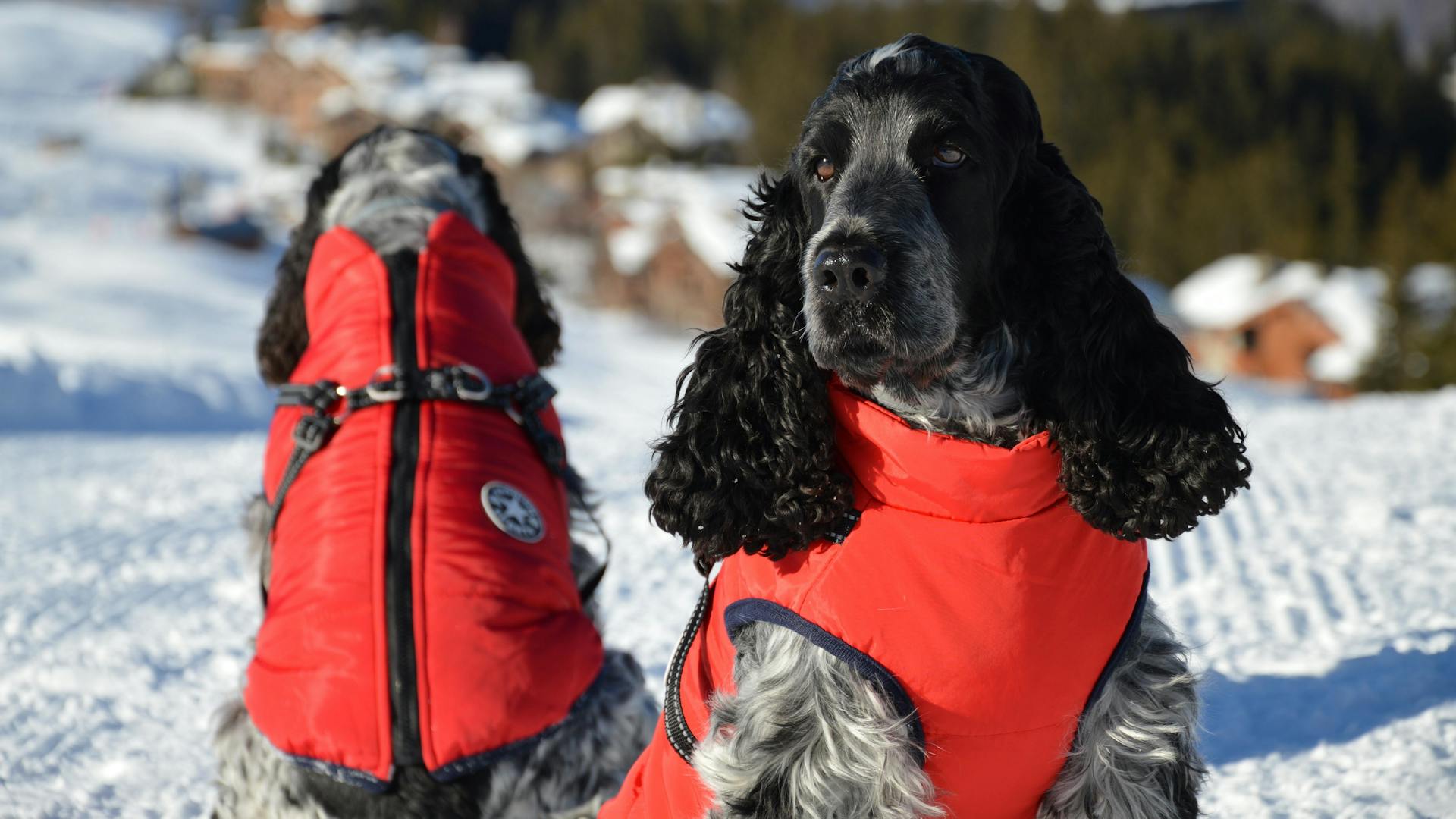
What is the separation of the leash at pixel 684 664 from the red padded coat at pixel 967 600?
0.11ft

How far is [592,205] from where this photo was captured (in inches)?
2539

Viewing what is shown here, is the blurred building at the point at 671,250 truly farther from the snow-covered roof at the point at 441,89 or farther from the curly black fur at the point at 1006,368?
the curly black fur at the point at 1006,368

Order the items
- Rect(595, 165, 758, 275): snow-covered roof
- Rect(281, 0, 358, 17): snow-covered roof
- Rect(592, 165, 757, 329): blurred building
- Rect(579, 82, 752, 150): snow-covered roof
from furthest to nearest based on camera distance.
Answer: Rect(281, 0, 358, 17): snow-covered roof → Rect(579, 82, 752, 150): snow-covered roof → Rect(592, 165, 757, 329): blurred building → Rect(595, 165, 758, 275): snow-covered roof

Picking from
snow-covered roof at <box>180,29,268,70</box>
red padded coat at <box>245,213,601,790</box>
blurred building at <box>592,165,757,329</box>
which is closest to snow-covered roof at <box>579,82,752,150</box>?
blurred building at <box>592,165,757,329</box>

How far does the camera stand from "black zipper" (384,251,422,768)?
9.46 feet

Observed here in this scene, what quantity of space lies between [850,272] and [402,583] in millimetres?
1425

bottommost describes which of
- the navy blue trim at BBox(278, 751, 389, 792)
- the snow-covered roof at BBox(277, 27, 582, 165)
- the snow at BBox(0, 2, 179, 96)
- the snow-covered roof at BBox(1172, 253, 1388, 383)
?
the snow at BBox(0, 2, 179, 96)

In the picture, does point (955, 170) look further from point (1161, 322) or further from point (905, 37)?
point (1161, 322)

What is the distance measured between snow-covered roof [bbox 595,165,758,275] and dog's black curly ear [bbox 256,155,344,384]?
1372 inches

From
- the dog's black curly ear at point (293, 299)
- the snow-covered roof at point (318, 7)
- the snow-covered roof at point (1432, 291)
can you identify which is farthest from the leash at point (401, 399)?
the snow-covered roof at point (318, 7)

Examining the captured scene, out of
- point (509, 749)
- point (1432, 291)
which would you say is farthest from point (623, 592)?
point (1432, 291)

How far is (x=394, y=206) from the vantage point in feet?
13.6

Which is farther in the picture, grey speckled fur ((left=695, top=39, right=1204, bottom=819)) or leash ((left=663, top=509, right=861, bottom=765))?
leash ((left=663, top=509, right=861, bottom=765))

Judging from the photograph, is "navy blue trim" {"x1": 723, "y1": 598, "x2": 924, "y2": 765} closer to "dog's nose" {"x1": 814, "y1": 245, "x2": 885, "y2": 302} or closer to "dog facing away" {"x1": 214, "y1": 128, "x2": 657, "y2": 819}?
"dog's nose" {"x1": 814, "y1": 245, "x2": 885, "y2": 302}
